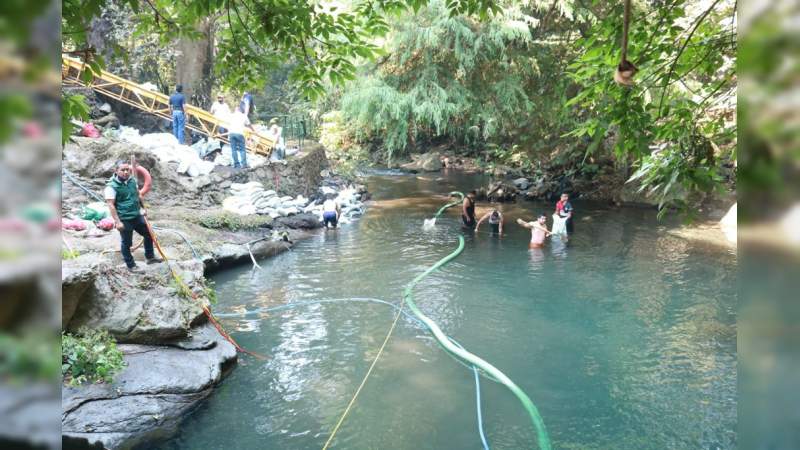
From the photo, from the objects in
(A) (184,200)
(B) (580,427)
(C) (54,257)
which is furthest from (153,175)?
(C) (54,257)

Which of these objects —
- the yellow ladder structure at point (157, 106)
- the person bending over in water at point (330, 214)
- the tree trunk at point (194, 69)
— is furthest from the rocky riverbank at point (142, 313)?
the tree trunk at point (194, 69)

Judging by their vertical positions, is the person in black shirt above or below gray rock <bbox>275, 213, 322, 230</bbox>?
above

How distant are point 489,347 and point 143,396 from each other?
4.46 m

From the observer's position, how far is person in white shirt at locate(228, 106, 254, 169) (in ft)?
47.7

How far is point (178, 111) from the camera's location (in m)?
15.3

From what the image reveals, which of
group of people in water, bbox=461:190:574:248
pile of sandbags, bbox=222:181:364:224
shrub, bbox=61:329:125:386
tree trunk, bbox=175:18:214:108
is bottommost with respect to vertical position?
shrub, bbox=61:329:125:386

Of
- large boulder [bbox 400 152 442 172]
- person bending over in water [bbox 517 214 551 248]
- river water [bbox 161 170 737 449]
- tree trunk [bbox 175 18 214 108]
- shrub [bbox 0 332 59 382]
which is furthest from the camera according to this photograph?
large boulder [bbox 400 152 442 172]

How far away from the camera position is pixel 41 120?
650 mm

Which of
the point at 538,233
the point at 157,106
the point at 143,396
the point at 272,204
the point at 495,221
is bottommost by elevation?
the point at 143,396

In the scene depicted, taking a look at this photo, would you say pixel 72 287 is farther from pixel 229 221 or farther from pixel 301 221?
pixel 301 221

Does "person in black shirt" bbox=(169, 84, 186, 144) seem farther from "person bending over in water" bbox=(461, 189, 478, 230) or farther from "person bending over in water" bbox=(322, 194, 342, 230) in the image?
"person bending over in water" bbox=(461, 189, 478, 230)

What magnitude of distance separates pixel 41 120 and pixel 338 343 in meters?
7.62

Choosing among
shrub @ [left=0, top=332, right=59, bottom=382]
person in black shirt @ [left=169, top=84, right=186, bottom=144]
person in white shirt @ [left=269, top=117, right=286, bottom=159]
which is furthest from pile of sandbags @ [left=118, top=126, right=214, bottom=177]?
shrub @ [left=0, top=332, right=59, bottom=382]

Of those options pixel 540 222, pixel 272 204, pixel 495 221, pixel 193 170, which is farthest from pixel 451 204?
pixel 193 170
